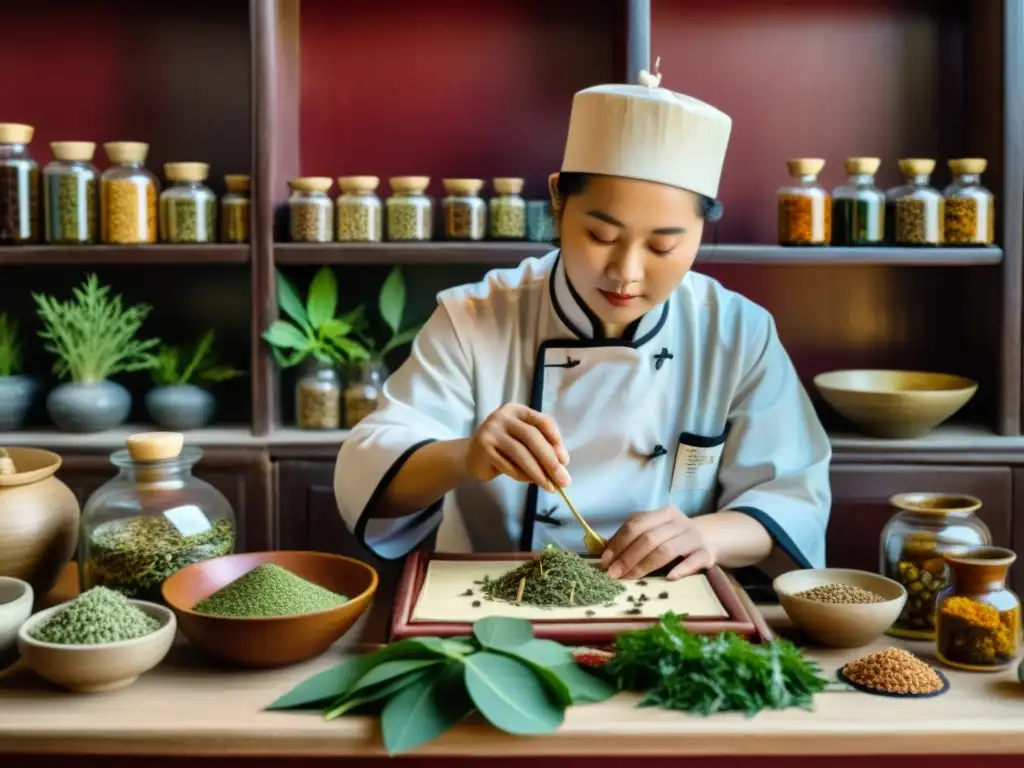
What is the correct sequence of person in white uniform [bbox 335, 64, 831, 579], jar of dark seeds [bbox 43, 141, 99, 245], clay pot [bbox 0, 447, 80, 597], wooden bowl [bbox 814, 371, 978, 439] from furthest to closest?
jar of dark seeds [bbox 43, 141, 99, 245] → wooden bowl [bbox 814, 371, 978, 439] → person in white uniform [bbox 335, 64, 831, 579] → clay pot [bbox 0, 447, 80, 597]

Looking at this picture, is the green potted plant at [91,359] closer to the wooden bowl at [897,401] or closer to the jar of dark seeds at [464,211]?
the jar of dark seeds at [464,211]

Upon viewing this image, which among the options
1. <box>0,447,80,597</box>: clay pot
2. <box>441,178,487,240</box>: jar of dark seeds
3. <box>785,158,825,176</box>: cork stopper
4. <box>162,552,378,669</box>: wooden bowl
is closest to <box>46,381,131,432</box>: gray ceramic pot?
<box>441,178,487,240</box>: jar of dark seeds

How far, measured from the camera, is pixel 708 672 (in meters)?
1.31

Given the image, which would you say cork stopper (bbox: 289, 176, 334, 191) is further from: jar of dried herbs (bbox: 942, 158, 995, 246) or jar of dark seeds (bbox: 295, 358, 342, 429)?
jar of dried herbs (bbox: 942, 158, 995, 246)

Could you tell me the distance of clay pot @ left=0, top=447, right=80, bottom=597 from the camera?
5.27 ft

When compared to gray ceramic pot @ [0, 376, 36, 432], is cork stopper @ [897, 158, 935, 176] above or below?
above

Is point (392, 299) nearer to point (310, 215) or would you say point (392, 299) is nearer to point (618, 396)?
point (310, 215)

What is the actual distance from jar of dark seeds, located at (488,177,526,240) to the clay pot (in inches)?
63.5

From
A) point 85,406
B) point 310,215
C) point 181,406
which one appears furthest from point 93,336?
point 310,215

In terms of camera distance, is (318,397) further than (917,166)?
Yes

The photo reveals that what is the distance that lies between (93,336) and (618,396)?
63.7 inches

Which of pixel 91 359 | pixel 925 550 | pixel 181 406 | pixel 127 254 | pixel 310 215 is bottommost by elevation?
pixel 925 550

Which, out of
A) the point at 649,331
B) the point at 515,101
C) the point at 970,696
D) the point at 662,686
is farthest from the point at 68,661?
the point at 515,101

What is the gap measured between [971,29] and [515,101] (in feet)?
4.13
